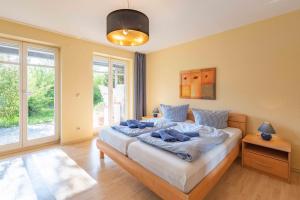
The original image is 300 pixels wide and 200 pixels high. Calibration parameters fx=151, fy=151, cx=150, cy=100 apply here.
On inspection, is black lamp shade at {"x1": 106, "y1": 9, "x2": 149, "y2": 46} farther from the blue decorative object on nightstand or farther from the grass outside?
the grass outside

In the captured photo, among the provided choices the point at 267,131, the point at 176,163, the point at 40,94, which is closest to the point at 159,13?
the point at 176,163

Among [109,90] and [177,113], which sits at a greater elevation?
[109,90]

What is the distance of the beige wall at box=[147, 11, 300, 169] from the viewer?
238 cm

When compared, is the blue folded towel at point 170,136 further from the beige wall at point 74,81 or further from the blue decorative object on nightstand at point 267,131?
the beige wall at point 74,81

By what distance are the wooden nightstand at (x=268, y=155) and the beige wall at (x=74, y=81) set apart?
3.49m

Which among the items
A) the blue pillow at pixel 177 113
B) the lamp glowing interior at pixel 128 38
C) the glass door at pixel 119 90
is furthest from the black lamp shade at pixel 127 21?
the glass door at pixel 119 90

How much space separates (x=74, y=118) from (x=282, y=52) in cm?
433

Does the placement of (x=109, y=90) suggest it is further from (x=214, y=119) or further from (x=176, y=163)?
→ (x=176, y=163)

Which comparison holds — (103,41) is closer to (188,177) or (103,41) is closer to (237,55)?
(237,55)

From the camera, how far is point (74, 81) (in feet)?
11.8

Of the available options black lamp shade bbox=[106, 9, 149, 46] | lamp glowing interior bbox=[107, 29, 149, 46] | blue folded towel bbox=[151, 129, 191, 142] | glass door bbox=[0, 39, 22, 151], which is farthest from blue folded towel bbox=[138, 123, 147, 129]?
glass door bbox=[0, 39, 22, 151]

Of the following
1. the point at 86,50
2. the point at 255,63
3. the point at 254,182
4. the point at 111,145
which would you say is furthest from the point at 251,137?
the point at 86,50

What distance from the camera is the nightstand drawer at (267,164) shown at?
2.15 metres

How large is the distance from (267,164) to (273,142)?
1.14 feet
